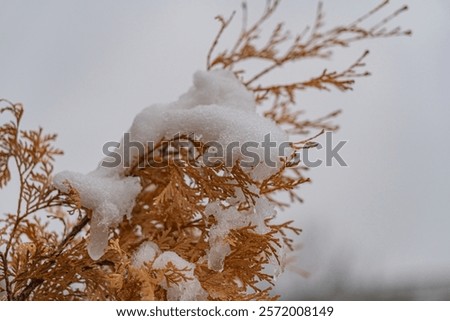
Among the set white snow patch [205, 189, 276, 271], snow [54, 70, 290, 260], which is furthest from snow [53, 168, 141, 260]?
white snow patch [205, 189, 276, 271]

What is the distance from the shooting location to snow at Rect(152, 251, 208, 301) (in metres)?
1.98

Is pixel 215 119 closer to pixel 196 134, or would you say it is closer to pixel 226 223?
pixel 196 134

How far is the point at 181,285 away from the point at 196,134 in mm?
555

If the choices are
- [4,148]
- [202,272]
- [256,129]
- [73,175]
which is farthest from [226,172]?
[4,148]

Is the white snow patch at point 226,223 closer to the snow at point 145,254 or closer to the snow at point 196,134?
the snow at point 196,134

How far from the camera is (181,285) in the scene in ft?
6.51

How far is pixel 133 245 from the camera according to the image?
2.18 meters

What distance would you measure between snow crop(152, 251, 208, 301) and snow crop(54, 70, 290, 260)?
0.33 feet

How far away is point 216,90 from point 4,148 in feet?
2.95

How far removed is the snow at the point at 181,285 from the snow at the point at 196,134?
3.9 inches

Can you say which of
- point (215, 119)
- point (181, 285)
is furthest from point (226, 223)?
point (215, 119)

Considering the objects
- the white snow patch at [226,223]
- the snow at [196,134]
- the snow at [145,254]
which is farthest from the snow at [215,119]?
the snow at [145,254]

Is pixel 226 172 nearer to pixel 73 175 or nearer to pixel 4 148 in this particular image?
pixel 73 175

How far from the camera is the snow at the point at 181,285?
1978mm
